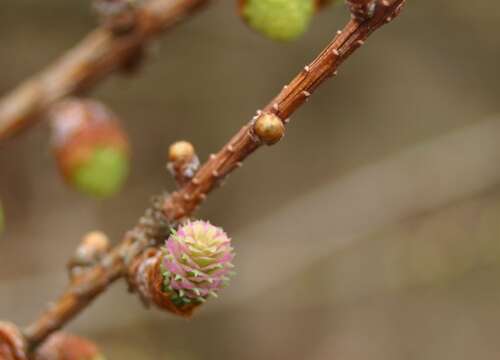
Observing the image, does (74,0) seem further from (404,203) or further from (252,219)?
(404,203)

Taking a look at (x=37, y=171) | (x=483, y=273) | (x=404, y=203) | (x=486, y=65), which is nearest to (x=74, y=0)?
(x=37, y=171)

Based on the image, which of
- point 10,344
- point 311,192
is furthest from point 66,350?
point 311,192

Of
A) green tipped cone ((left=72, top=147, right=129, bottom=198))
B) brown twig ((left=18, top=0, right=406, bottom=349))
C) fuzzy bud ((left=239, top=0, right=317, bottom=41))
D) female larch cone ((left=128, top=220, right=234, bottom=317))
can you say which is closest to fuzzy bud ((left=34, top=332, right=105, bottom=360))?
brown twig ((left=18, top=0, right=406, bottom=349))

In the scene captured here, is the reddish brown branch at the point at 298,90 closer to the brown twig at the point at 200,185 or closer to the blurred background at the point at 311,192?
the brown twig at the point at 200,185

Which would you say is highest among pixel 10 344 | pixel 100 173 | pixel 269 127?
pixel 100 173

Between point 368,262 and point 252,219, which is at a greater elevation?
point 252,219

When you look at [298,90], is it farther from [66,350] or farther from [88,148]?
[88,148]
